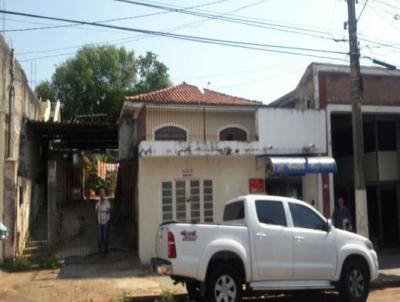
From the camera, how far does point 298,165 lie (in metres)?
15.7

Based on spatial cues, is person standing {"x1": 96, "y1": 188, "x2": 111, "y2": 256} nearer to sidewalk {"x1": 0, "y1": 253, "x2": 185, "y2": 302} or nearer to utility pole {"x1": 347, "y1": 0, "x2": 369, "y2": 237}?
sidewalk {"x1": 0, "y1": 253, "x2": 185, "y2": 302}

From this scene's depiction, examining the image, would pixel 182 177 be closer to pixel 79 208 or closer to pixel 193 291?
pixel 193 291

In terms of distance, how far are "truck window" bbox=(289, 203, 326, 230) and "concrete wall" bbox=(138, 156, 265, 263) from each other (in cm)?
584

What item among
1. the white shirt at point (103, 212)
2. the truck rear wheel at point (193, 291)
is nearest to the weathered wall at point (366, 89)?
the white shirt at point (103, 212)

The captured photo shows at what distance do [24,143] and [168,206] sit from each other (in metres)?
6.05

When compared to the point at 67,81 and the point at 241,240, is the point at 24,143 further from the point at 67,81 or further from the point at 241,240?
the point at 67,81

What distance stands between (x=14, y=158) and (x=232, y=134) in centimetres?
846

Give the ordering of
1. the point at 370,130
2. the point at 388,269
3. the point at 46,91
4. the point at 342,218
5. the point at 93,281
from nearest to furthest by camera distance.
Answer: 1. the point at 93,281
2. the point at 388,269
3. the point at 342,218
4. the point at 370,130
5. the point at 46,91

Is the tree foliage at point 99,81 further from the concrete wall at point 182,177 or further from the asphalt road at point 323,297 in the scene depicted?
the asphalt road at point 323,297

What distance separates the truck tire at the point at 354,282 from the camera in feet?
33.8

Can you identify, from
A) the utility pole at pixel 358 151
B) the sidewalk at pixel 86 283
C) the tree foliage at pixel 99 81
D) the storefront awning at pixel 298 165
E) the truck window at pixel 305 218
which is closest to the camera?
the truck window at pixel 305 218

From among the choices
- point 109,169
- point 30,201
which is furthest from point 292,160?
point 109,169

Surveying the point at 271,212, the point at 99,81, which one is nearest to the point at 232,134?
the point at 271,212

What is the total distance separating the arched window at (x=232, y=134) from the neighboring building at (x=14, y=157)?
731cm
